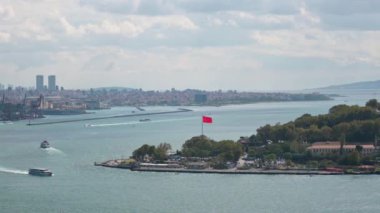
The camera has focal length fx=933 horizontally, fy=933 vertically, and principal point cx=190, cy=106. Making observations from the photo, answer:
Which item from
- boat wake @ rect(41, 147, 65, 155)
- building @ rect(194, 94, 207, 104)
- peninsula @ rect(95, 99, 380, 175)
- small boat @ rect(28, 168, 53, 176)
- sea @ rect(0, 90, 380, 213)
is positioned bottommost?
sea @ rect(0, 90, 380, 213)

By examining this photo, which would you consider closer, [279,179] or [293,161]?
[279,179]

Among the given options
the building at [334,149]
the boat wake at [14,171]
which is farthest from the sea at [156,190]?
the building at [334,149]

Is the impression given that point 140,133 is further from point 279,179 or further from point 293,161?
point 279,179

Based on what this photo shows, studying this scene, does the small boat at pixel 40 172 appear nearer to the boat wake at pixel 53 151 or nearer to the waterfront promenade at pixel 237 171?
the waterfront promenade at pixel 237 171

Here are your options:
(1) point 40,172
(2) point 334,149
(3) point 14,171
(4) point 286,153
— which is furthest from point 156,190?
(2) point 334,149

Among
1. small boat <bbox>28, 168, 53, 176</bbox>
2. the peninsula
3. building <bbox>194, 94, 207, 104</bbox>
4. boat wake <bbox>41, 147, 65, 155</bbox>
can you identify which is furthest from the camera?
building <bbox>194, 94, 207, 104</bbox>

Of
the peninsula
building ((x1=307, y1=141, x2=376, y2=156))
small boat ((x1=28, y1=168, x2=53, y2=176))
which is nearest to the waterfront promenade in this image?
the peninsula

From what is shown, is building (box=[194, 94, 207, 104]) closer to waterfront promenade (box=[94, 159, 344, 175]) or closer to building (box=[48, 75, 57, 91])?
building (box=[48, 75, 57, 91])

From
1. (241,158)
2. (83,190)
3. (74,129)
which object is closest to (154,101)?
(74,129)
